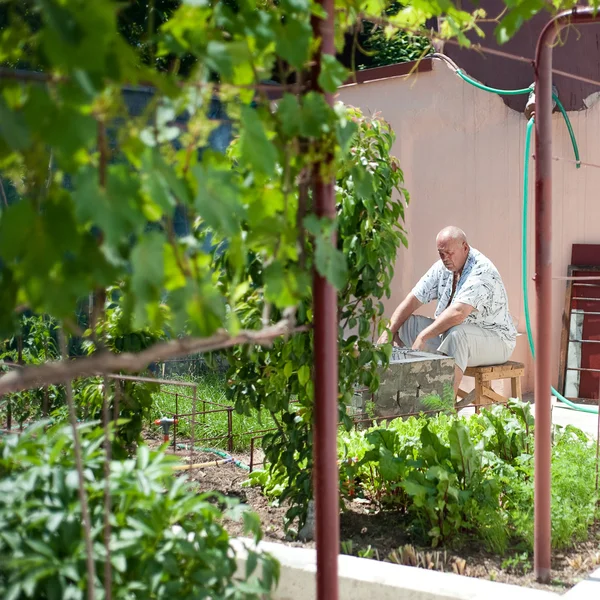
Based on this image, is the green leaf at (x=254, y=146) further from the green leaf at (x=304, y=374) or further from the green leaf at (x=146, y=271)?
the green leaf at (x=304, y=374)

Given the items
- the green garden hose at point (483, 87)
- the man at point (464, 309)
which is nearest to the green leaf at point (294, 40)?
the man at point (464, 309)

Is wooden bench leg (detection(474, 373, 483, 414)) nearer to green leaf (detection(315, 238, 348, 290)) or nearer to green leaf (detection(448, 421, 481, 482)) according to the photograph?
green leaf (detection(448, 421, 481, 482))

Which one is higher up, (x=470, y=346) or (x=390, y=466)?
(x=470, y=346)

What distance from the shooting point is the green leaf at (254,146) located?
130cm

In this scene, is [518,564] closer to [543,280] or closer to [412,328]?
[543,280]

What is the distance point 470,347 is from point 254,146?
4410 millimetres

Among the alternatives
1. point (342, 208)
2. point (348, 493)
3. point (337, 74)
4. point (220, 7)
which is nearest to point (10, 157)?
point (220, 7)

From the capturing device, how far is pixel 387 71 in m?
7.57

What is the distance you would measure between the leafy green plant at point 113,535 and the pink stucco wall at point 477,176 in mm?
5460

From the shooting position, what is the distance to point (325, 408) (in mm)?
1693

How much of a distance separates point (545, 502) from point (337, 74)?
69.9 inches

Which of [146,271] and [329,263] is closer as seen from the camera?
[146,271]

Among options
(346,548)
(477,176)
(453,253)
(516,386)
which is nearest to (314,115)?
(346,548)

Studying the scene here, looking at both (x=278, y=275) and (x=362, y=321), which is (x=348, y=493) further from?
(x=278, y=275)
